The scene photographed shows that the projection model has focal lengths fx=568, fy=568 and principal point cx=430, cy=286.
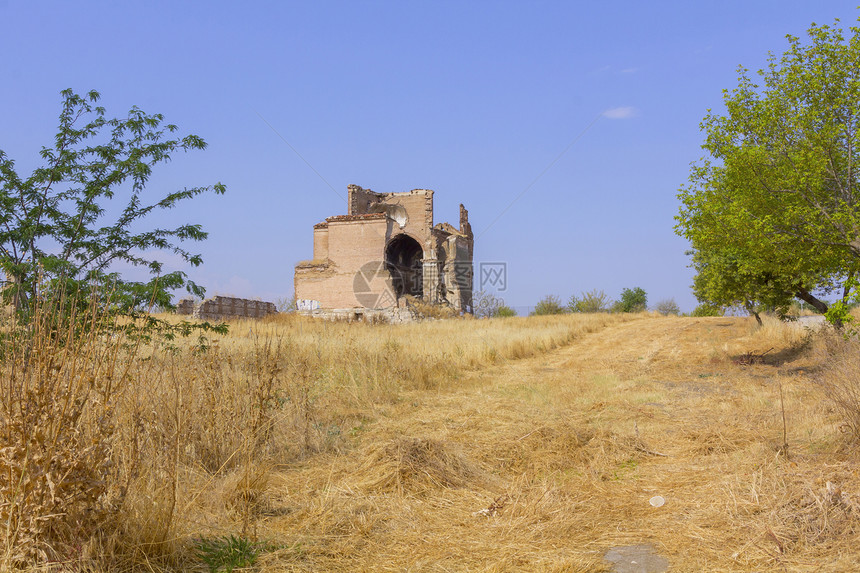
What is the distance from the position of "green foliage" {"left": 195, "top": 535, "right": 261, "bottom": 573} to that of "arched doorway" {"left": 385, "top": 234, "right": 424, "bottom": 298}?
1292 inches

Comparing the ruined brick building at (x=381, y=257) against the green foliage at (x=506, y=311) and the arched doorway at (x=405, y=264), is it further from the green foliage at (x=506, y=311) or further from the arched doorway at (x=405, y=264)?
the green foliage at (x=506, y=311)

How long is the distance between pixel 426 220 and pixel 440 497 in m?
32.7

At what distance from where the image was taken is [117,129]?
844cm

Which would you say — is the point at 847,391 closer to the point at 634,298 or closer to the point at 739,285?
the point at 739,285

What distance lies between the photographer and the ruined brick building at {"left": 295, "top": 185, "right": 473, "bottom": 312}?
34469 mm

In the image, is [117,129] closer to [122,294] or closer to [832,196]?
[122,294]

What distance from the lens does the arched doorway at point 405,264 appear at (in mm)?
37406

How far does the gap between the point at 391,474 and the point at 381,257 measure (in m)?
30.1

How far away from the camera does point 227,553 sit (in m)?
3.27

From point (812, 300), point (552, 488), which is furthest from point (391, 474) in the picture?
point (812, 300)

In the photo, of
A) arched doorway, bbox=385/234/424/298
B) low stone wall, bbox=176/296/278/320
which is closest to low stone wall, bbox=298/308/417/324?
low stone wall, bbox=176/296/278/320

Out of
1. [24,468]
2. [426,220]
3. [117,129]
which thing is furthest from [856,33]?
[426,220]

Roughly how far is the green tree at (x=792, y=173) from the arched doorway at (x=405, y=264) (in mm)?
25238

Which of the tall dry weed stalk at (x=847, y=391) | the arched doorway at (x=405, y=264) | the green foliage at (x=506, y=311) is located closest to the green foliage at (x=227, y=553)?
the tall dry weed stalk at (x=847, y=391)
